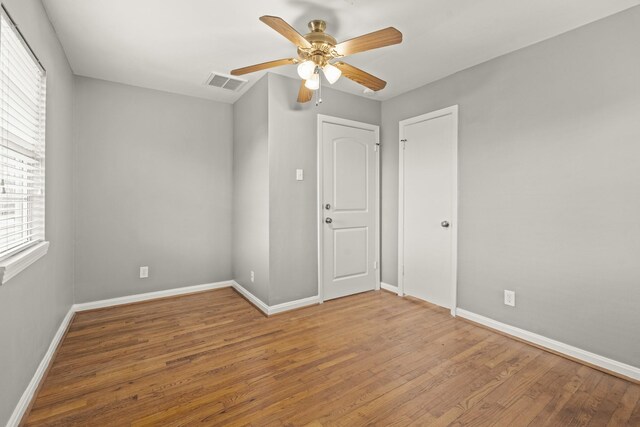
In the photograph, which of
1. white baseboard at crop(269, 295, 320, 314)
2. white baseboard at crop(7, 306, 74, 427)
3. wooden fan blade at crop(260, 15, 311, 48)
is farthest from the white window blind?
white baseboard at crop(269, 295, 320, 314)

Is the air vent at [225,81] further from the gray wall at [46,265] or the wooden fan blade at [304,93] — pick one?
the gray wall at [46,265]

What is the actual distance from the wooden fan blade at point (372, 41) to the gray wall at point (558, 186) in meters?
1.48

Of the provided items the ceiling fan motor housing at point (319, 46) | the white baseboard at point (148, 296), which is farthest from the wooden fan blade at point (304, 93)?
the white baseboard at point (148, 296)

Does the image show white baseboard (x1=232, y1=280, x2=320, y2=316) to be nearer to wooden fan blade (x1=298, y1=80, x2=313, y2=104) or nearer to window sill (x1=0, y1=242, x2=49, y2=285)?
window sill (x1=0, y1=242, x2=49, y2=285)

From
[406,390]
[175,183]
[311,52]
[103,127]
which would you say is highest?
[311,52]

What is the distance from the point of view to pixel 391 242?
3.87m

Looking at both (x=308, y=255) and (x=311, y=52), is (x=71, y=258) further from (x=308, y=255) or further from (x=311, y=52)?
(x=311, y=52)

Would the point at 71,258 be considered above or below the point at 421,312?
above

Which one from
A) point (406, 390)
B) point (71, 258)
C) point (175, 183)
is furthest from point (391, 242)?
point (71, 258)

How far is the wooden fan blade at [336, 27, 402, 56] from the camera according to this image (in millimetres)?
1792

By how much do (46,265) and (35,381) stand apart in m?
0.78

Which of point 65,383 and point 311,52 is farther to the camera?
point 311,52

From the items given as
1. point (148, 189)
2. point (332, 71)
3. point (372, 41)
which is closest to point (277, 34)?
point (332, 71)

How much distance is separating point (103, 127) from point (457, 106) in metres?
3.82
